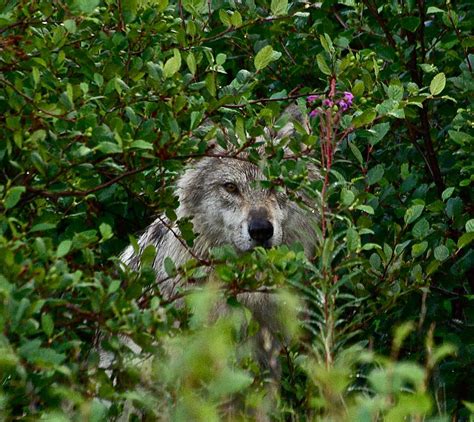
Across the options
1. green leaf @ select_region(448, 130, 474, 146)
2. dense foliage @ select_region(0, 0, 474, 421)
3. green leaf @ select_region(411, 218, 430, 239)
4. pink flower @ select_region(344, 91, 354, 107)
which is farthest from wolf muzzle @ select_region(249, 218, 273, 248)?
pink flower @ select_region(344, 91, 354, 107)

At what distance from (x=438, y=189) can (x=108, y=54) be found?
2.15 m

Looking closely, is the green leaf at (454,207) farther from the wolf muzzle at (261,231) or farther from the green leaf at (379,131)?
the wolf muzzle at (261,231)

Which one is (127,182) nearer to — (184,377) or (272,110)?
(272,110)

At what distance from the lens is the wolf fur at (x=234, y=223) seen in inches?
222

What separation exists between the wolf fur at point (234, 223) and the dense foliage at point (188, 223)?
8.4 inches

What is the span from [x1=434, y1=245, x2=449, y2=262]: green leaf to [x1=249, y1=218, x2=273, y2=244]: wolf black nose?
86 cm

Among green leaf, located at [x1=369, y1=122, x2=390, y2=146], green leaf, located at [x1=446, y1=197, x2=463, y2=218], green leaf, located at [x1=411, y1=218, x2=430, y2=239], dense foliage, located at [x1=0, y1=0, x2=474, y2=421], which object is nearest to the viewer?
dense foliage, located at [x1=0, y1=0, x2=474, y2=421]

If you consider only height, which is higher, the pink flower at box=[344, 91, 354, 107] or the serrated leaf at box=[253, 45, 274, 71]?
the serrated leaf at box=[253, 45, 274, 71]

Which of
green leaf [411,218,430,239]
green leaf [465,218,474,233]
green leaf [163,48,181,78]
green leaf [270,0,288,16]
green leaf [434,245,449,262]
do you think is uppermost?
green leaf [163,48,181,78]

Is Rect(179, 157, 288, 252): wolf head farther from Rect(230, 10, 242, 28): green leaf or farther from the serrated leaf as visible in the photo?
the serrated leaf

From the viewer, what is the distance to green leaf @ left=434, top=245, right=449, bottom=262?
520cm

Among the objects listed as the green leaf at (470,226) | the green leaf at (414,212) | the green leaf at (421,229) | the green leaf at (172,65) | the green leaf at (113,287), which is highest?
the green leaf at (172,65)

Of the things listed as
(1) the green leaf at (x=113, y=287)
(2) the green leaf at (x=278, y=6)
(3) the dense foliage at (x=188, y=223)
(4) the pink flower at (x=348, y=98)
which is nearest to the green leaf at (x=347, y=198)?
(3) the dense foliage at (x=188, y=223)

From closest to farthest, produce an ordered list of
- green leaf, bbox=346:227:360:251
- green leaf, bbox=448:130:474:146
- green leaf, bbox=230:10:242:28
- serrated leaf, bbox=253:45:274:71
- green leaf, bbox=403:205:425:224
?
1. green leaf, bbox=346:227:360:251
2. serrated leaf, bbox=253:45:274:71
3. green leaf, bbox=230:10:242:28
4. green leaf, bbox=403:205:425:224
5. green leaf, bbox=448:130:474:146
